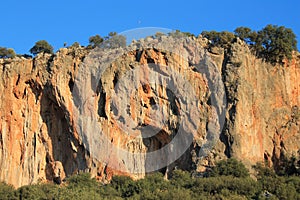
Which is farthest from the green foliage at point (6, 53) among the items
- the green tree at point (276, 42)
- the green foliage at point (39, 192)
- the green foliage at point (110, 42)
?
the green tree at point (276, 42)

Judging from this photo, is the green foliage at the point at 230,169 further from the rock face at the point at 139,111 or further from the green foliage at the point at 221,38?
the green foliage at the point at 221,38

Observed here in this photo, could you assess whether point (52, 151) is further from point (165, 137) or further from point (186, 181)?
point (186, 181)

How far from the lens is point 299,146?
45.2m

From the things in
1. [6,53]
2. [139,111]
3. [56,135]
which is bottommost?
[56,135]

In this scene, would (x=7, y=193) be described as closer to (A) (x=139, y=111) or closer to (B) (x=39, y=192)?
(B) (x=39, y=192)

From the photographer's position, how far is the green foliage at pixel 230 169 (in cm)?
4226

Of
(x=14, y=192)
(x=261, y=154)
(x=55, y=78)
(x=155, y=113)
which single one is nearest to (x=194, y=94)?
(x=155, y=113)

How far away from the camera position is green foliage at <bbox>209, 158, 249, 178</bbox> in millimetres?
42263

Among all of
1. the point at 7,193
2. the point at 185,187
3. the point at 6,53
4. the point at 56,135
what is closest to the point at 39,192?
the point at 7,193

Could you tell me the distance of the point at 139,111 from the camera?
47.9 m

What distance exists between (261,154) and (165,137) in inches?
268

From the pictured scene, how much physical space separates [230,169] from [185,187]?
3079 mm

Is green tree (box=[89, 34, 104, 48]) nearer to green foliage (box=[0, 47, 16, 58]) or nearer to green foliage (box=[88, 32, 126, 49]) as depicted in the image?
green foliage (box=[88, 32, 126, 49])

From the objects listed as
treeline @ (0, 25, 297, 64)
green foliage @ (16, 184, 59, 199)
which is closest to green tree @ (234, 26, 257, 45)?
treeline @ (0, 25, 297, 64)
